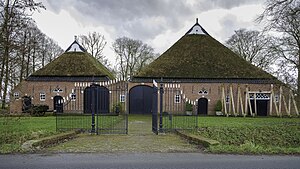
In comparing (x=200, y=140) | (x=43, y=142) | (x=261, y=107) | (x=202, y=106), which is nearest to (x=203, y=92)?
(x=202, y=106)

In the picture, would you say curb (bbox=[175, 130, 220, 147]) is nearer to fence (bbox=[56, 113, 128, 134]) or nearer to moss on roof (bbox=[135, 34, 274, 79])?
fence (bbox=[56, 113, 128, 134])

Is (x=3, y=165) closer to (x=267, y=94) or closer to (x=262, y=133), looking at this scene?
(x=262, y=133)

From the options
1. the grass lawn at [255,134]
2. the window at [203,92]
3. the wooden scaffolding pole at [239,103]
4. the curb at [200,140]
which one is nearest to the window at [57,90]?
the window at [203,92]

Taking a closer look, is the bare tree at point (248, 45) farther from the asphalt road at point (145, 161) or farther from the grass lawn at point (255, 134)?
the asphalt road at point (145, 161)

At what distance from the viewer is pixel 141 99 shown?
2911cm

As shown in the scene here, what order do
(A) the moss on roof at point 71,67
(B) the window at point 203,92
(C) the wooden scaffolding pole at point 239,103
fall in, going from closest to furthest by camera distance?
(C) the wooden scaffolding pole at point 239,103 → (B) the window at point 203,92 → (A) the moss on roof at point 71,67

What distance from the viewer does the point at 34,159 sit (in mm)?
7035

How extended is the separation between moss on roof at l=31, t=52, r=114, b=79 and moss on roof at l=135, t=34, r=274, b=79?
16.3 ft

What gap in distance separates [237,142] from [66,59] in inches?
885

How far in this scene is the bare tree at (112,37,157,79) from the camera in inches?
1734

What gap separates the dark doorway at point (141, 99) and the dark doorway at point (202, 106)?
191 inches

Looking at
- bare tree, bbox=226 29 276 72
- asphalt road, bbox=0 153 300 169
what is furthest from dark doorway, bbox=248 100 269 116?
asphalt road, bbox=0 153 300 169

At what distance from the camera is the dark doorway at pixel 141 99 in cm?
2909

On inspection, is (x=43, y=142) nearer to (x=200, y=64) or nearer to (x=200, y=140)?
(x=200, y=140)
